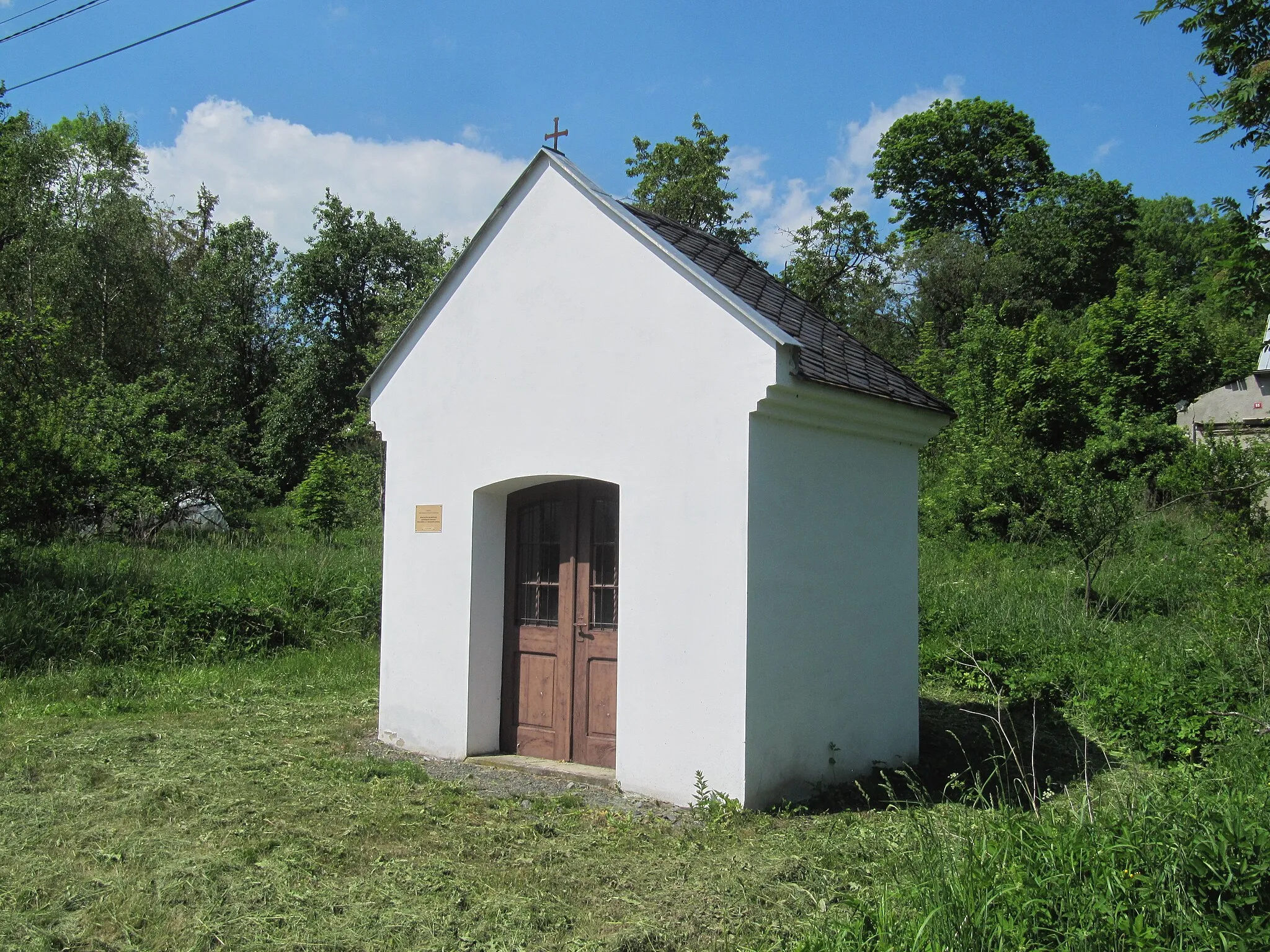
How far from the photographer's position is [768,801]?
20.8ft

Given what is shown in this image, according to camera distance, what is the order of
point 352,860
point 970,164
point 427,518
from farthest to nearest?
1. point 970,164
2. point 427,518
3. point 352,860

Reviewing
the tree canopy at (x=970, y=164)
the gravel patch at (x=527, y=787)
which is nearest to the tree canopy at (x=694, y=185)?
the tree canopy at (x=970, y=164)

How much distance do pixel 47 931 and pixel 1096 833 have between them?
463cm

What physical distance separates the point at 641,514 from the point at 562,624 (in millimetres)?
1366

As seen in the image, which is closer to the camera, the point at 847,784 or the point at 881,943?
the point at 881,943

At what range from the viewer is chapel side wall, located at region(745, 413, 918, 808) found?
6.37 meters

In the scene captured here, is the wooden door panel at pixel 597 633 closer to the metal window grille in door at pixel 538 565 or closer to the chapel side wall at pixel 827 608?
the metal window grille in door at pixel 538 565

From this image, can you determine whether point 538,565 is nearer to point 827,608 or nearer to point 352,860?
point 827,608

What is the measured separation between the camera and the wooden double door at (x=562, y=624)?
291 inches

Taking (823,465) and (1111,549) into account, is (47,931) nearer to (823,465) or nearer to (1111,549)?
(823,465)

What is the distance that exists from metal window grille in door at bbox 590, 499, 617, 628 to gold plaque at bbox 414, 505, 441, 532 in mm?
1378

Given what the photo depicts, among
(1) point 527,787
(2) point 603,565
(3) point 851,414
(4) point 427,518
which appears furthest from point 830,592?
(4) point 427,518

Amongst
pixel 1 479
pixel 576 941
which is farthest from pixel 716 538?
pixel 1 479

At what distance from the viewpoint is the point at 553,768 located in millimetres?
7254
